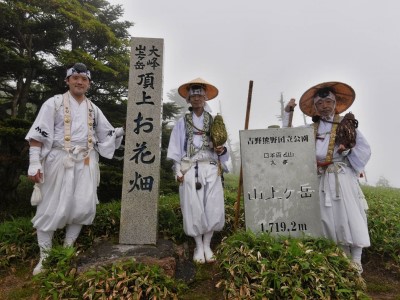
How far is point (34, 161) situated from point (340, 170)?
4288mm

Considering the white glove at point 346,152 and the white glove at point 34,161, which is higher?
the white glove at point 346,152

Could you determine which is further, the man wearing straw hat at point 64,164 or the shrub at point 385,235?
the shrub at point 385,235

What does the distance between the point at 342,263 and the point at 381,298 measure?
78cm

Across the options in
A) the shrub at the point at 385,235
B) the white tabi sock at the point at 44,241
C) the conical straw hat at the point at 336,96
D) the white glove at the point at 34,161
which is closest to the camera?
the white glove at the point at 34,161

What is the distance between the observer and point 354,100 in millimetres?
4750

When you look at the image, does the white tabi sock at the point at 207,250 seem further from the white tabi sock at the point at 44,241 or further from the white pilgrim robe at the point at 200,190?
the white tabi sock at the point at 44,241

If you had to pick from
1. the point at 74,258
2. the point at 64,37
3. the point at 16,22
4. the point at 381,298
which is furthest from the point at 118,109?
the point at 381,298

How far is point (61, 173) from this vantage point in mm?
4230

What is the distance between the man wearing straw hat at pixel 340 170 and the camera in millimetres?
4195

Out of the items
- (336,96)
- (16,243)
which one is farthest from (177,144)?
(16,243)

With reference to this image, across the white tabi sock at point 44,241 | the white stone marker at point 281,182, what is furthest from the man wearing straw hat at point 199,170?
the white tabi sock at point 44,241

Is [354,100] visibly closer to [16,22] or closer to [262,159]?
[262,159]

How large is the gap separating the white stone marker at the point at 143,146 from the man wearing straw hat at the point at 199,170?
369mm

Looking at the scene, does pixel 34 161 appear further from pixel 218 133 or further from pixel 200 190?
pixel 218 133
